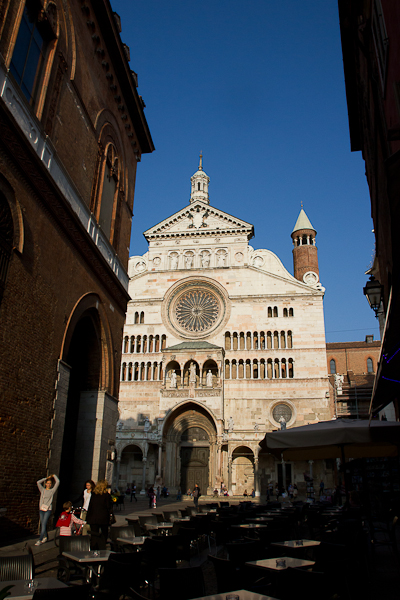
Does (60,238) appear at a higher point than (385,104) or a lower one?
lower

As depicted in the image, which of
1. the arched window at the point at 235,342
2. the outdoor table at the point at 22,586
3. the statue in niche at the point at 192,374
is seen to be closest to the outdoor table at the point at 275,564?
the outdoor table at the point at 22,586

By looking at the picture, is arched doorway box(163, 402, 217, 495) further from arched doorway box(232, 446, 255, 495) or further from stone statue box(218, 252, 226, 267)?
stone statue box(218, 252, 226, 267)

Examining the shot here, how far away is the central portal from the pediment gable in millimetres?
15456

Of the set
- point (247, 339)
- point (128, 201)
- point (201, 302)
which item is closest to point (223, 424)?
point (247, 339)

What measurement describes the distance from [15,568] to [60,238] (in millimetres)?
7394

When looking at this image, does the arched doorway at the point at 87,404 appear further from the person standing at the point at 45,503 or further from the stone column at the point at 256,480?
the stone column at the point at 256,480

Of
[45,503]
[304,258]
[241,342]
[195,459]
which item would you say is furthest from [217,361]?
[45,503]

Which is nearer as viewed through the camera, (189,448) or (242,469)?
(242,469)

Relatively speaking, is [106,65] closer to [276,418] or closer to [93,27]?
[93,27]

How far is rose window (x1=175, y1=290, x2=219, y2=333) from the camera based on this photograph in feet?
113

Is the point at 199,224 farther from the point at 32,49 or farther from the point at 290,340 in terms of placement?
the point at 32,49

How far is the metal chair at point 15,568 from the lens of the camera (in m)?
4.58

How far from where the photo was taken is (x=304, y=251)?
37.2 metres

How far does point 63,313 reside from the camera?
35.0 feet
